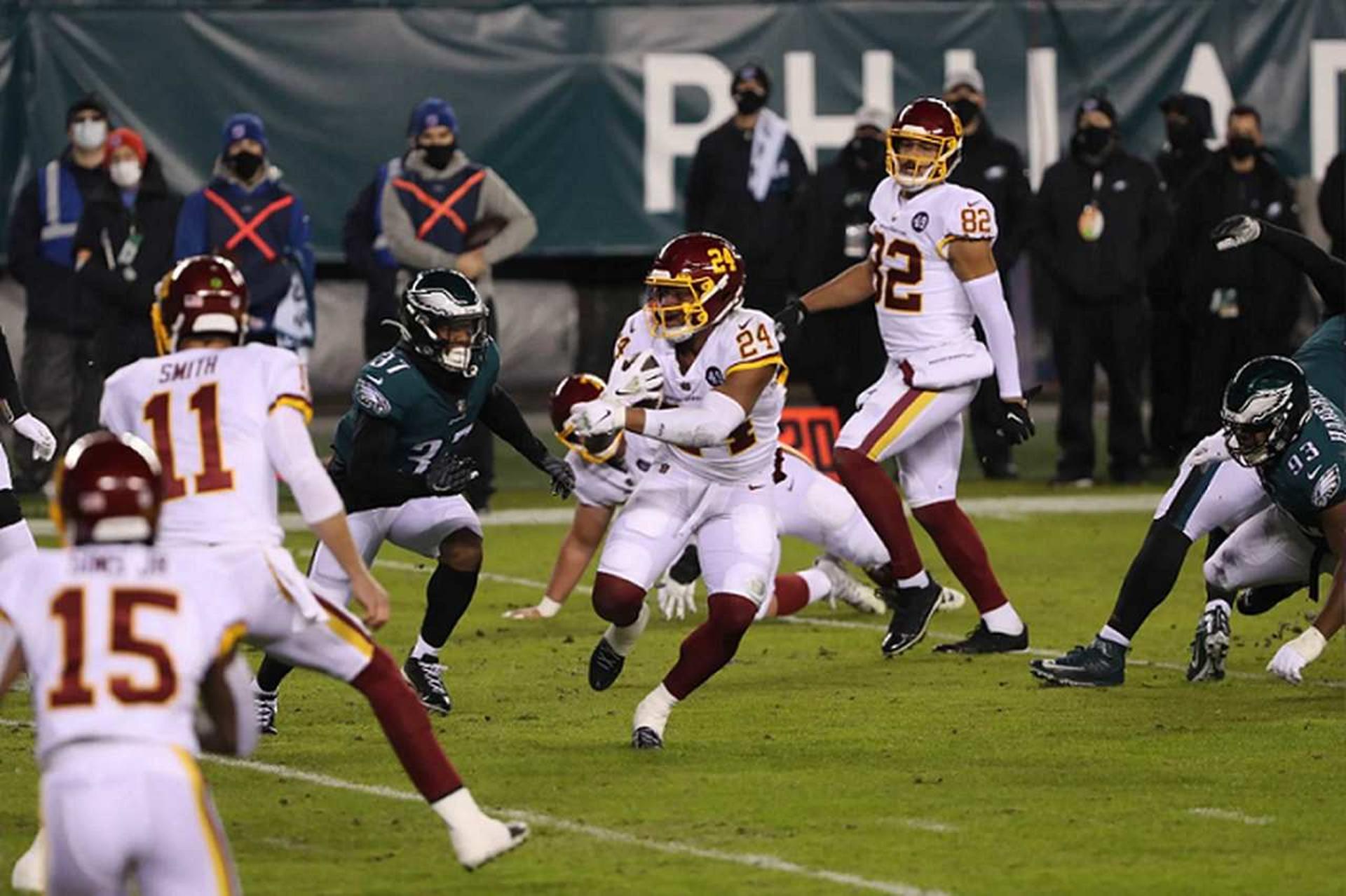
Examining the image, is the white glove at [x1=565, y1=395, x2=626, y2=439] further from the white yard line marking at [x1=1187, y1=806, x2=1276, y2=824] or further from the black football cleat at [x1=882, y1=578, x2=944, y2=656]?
the black football cleat at [x1=882, y1=578, x2=944, y2=656]

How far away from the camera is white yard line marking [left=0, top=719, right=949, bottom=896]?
5.99 metres

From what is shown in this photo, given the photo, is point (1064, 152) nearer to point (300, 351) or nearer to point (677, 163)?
point (677, 163)

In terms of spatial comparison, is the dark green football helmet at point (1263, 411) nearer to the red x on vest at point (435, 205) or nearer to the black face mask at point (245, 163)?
the red x on vest at point (435, 205)

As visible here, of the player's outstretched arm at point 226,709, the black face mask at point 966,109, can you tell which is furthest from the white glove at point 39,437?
the black face mask at point 966,109

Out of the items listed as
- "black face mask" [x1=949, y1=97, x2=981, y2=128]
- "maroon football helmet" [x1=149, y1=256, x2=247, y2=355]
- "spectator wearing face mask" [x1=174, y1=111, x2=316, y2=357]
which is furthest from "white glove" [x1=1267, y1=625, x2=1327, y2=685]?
"black face mask" [x1=949, y1=97, x2=981, y2=128]

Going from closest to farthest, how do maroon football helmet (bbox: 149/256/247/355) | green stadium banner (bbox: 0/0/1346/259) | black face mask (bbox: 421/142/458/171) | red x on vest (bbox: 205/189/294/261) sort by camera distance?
maroon football helmet (bbox: 149/256/247/355), red x on vest (bbox: 205/189/294/261), black face mask (bbox: 421/142/458/171), green stadium banner (bbox: 0/0/1346/259)

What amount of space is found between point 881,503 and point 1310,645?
6.59ft

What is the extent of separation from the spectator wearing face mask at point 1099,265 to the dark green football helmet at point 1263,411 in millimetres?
6106

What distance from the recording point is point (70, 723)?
479cm

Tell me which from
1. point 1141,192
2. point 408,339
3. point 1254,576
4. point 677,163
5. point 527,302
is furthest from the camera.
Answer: point 527,302

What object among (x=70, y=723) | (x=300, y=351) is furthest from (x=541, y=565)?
(x=70, y=723)

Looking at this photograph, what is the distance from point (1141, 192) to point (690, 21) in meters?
2.99

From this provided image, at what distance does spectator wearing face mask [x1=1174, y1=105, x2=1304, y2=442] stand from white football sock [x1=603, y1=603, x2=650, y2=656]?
676cm

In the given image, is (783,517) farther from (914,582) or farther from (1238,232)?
(1238,232)
